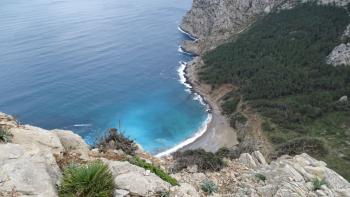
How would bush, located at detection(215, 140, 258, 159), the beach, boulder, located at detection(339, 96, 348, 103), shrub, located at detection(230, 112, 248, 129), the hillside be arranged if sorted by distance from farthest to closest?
shrub, located at detection(230, 112, 248, 129) → boulder, located at detection(339, 96, 348, 103) → the beach → the hillside → bush, located at detection(215, 140, 258, 159)

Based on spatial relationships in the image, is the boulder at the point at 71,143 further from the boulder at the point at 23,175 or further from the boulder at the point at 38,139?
the boulder at the point at 23,175

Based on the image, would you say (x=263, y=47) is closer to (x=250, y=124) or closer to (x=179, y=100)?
(x=179, y=100)

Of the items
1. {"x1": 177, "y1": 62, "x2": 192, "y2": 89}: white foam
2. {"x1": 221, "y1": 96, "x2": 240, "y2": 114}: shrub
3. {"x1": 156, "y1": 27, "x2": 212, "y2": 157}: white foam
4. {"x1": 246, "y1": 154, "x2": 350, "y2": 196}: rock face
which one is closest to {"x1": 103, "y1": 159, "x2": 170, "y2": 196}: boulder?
{"x1": 246, "y1": 154, "x2": 350, "y2": 196}: rock face

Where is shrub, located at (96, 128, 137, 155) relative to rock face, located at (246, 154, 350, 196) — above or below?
above

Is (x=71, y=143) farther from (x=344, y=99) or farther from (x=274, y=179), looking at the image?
(x=344, y=99)

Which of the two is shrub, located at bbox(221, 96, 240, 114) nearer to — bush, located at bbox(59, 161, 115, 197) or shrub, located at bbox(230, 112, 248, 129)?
shrub, located at bbox(230, 112, 248, 129)

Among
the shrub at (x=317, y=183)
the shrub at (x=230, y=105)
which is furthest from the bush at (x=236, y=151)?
the shrub at (x=230, y=105)
